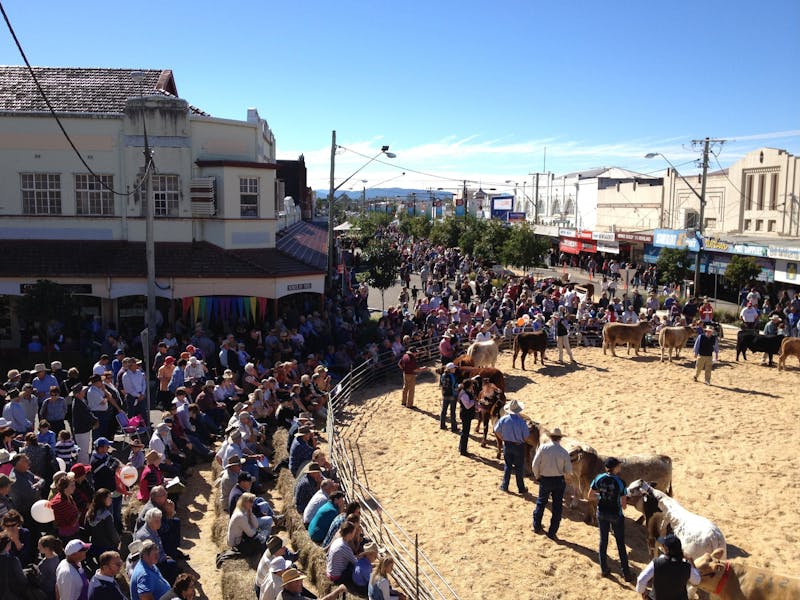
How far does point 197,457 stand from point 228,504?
3479 millimetres

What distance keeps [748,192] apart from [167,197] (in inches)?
1559

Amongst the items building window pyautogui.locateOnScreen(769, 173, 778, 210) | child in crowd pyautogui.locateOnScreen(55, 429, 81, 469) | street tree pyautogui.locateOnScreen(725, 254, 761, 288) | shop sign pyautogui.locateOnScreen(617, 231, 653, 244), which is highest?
building window pyautogui.locateOnScreen(769, 173, 778, 210)

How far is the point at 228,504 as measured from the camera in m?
10.6

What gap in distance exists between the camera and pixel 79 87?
2542cm

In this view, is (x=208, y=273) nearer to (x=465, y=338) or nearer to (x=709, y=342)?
(x=465, y=338)

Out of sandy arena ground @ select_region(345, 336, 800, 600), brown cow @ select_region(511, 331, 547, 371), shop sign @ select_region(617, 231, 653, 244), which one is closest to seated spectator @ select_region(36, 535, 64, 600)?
sandy arena ground @ select_region(345, 336, 800, 600)

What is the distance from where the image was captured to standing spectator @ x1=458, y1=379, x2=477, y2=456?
48.4ft

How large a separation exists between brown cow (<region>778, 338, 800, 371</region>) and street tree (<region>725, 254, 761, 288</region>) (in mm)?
12916

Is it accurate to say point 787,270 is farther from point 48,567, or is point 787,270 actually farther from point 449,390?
Result: point 48,567

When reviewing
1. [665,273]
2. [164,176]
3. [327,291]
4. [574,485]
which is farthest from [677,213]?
[574,485]

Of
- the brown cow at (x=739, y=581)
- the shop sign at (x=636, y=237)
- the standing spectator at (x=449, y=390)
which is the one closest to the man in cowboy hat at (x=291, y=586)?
the brown cow at (x=739, y=581)

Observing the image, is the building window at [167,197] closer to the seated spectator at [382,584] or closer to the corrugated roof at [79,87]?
the corrugated roof at [79,87]

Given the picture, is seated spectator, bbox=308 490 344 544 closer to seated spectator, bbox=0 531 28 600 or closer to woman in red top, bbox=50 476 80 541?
woman in red top, bbox=50 476 80 541

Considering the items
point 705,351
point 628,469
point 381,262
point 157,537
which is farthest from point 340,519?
point 381,262
